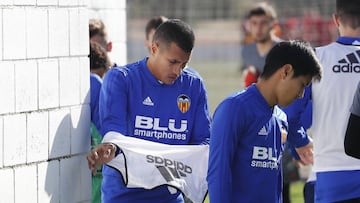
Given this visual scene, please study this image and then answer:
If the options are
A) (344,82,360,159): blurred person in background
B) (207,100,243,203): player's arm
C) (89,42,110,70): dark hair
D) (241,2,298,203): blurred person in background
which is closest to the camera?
(344,82,360,159): blurred person in background

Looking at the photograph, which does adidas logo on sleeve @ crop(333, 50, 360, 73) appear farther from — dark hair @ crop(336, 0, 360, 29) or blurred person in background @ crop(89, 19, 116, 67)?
blurred person in background @ crop(89, 19, 116, 67)

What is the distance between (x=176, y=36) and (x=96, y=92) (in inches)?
41.8

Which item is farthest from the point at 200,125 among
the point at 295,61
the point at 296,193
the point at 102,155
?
the point at 296,193

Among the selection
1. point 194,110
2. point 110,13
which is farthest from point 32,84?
point 110,13

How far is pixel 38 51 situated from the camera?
Result: 5691 millimetres

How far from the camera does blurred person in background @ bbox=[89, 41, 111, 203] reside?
6.67 metres

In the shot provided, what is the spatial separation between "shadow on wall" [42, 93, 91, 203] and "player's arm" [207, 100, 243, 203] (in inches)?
37.6

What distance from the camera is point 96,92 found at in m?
6.91

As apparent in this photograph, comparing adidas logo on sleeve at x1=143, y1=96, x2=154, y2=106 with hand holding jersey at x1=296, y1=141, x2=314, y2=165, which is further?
hand holding jersey at x1=296, y1=141, x2=314, y2=165

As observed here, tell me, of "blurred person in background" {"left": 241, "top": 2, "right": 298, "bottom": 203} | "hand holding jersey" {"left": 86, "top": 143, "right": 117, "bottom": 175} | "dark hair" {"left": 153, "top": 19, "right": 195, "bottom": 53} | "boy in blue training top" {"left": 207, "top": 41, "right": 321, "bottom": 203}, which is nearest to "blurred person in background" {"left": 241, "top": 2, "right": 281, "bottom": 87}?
"blurred person in background" {"left": 241, "top": 2, "right": 298, "bottom": 203}

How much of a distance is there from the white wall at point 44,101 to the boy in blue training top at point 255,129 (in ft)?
3.09

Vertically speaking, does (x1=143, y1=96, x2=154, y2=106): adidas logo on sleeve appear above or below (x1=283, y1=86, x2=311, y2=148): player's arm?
above

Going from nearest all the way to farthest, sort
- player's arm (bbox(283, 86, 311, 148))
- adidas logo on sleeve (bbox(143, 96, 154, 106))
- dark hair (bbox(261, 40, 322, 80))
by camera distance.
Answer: dark hair (bbox(261, 40, 322, 80)) → adidas logo on sleeve (bbox(143, 96, 154, 106)) → player's arm (bbox(283, 86, 311, 148))

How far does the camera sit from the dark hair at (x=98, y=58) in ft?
23.9
